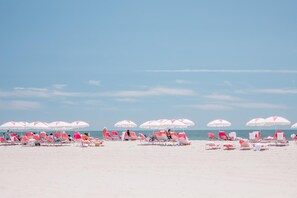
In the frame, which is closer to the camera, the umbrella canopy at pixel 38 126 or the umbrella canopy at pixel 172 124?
the umbrella canopy at pixel 172 124

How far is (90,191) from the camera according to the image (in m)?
7.86

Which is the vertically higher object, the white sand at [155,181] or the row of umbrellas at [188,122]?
the row of umbrellas at [188,122]

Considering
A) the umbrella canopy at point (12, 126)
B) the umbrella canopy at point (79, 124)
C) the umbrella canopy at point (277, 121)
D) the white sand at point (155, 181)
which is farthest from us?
the umbrella canopy at point (79, 124)

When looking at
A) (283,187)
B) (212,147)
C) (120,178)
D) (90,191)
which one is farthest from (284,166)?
(212,147)

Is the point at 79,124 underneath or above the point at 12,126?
above

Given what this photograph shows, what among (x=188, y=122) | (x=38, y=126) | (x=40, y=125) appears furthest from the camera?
(x=40, y=125)

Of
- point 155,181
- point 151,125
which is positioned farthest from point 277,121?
point 155,181

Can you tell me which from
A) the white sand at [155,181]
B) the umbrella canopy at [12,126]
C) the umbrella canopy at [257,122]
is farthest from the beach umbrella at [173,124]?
the white sand at [155,181]

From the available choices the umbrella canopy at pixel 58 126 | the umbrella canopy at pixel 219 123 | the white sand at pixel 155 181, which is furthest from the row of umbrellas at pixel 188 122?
the white sand at pixel 155 181

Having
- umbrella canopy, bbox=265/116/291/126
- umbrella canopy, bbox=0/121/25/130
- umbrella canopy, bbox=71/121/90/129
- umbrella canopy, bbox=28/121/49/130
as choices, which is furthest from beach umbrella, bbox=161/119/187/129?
umbrella canopy, bbox=0/121/25/130

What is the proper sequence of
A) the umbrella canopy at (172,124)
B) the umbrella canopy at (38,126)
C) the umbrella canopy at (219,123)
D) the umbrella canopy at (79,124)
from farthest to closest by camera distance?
the umbrella canopy at (79,124) → the umbrella canopy at (219,123) → the umbrella canopy at (38,126) → the umbrella canopy at (172,124)

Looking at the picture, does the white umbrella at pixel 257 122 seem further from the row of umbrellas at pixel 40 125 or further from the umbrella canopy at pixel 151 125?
the row of umbrellas at pixel 40 125

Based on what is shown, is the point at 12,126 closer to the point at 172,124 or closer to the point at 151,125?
the point at 151,125

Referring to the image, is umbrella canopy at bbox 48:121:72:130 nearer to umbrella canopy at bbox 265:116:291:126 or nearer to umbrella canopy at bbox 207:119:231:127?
umbrella canopy at bbox 207:119:231:127
